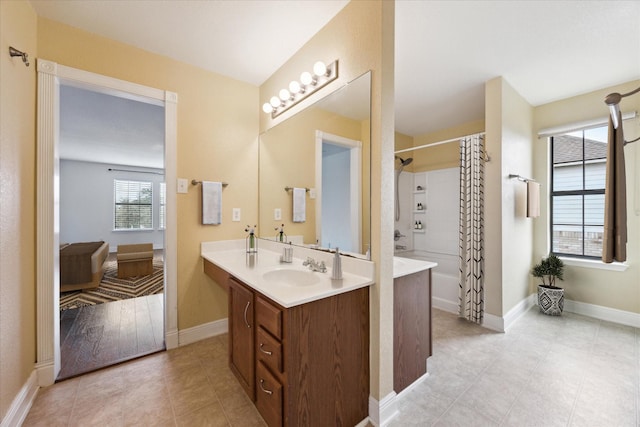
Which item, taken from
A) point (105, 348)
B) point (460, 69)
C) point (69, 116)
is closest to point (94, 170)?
point (69, 116)

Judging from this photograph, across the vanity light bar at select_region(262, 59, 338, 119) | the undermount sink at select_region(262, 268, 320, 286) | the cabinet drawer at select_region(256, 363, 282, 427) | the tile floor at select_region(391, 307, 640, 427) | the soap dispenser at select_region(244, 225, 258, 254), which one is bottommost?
the tile floor at select_region(391, 307, 640, 427)

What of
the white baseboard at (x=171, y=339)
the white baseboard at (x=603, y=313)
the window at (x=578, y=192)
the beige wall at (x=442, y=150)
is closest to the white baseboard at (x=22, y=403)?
the white baseboard at (x=171, y=339)

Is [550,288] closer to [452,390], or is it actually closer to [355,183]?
[452,390]

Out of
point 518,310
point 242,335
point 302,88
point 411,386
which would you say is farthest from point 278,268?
point 518,310

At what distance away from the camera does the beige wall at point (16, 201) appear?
1.35 metres

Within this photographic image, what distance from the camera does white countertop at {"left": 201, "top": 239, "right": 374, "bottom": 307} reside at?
4.11 feet

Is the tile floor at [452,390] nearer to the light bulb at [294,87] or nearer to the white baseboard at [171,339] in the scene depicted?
the white baseboard at [171,339]

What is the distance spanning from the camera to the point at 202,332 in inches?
94.1

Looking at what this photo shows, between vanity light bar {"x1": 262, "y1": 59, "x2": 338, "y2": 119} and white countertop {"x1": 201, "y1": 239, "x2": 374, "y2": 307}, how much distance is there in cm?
123

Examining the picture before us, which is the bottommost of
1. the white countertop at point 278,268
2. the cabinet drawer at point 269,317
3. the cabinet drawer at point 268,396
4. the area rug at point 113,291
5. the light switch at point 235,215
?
the area rug at point 113,291

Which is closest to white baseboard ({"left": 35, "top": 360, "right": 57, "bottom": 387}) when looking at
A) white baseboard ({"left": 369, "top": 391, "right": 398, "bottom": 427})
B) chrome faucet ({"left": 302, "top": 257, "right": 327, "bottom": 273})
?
chrome faucet ({"left": 302, "top": 257, "right": 327, "bottom": 273})

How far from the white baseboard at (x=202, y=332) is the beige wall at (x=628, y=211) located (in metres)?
3.81

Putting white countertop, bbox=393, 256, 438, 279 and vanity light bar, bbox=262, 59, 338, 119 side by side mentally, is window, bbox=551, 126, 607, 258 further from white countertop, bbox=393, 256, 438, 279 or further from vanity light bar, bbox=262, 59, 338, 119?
vanity light bar, bbox=262, 59, 338, 119

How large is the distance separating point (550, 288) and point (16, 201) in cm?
482
